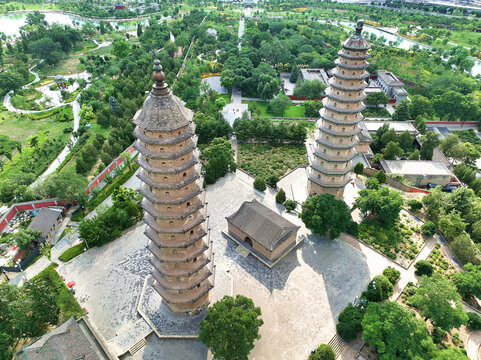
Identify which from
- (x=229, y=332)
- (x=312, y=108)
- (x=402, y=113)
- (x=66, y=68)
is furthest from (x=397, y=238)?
(x=66, y=68)

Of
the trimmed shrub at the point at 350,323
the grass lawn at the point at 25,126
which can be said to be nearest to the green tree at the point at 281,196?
the trimmed shrub at the point at 350,323

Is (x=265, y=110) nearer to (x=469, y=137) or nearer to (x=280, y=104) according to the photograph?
(x=280, y=104)

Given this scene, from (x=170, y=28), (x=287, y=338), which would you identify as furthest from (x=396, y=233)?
(x=170, y=28)

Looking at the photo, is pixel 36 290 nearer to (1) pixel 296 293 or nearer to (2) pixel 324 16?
(1) pixel 296 293

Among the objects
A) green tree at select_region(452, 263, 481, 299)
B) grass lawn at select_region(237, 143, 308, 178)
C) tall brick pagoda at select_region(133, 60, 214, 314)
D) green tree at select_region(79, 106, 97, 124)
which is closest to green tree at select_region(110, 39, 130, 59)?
green tree at select_region(79, 106, 97, 124)

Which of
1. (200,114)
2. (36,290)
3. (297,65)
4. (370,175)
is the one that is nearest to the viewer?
(36,290)

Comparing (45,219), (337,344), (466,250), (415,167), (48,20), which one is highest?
(466,250)

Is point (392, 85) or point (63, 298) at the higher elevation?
point (392, 85)
